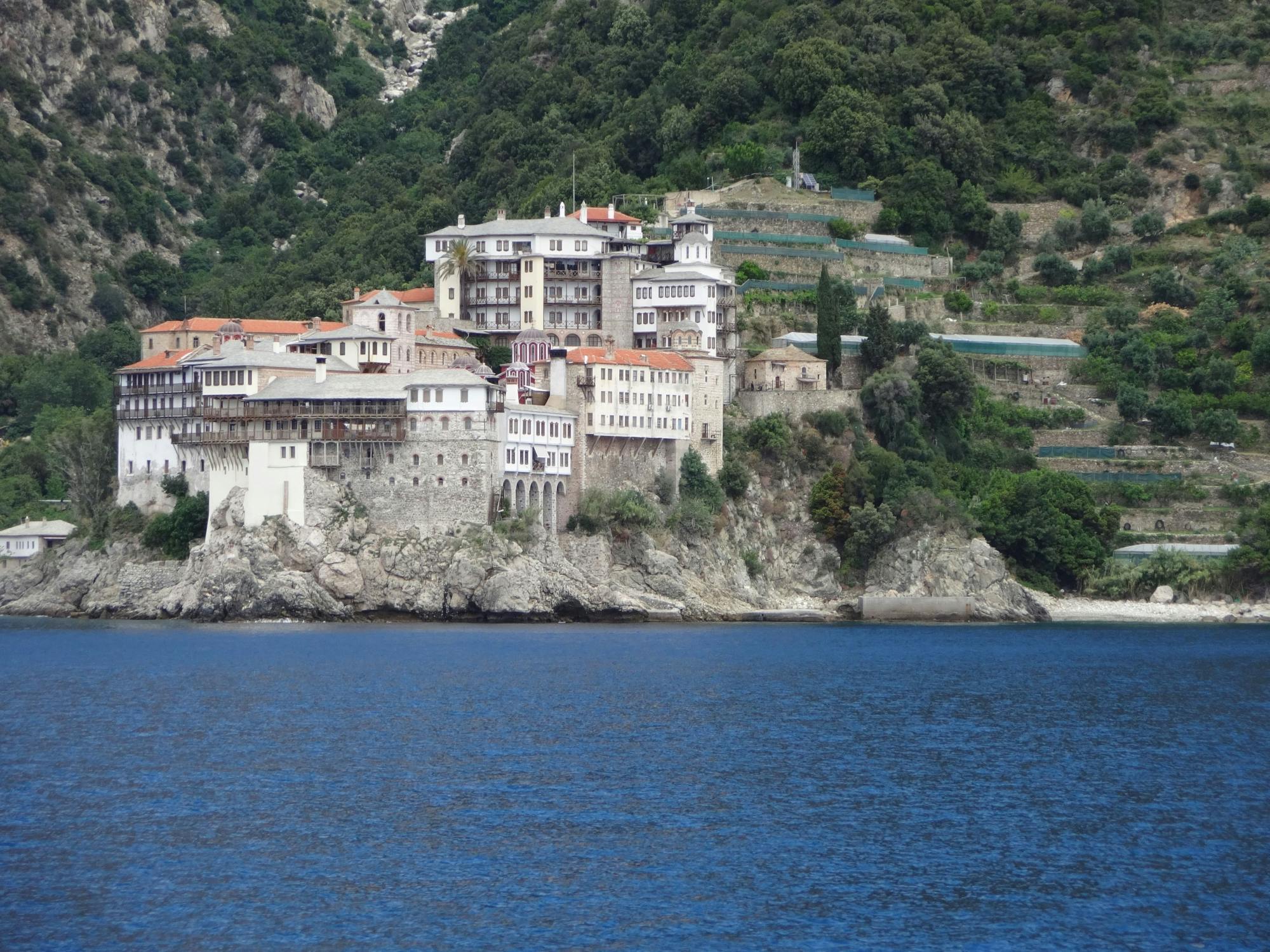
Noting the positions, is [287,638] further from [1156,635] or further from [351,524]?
[1156,635]

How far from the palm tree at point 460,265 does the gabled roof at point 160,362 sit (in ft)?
35.7

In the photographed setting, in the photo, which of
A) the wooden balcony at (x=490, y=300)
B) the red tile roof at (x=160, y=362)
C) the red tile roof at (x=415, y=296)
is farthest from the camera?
the red tile roof at (x=415, y=296)

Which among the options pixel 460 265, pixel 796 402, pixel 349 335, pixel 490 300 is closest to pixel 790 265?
pixel 796 402

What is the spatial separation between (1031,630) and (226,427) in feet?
99.1

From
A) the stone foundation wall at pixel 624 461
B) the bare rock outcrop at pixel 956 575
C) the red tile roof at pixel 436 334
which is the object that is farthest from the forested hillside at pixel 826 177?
the red tile roof at pixel 436 334

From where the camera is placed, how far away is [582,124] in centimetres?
11325

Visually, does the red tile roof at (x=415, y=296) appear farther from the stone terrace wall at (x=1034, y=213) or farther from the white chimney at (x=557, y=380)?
the stone terrace wall at (x=1034, y=213)

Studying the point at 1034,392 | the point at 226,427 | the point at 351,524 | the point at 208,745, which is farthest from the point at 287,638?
the point at 1034,392

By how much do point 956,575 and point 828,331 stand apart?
12054 mm

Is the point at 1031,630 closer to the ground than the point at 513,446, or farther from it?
closer to the ground

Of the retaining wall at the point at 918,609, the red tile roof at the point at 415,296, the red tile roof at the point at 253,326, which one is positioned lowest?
the retaining wall at the point at 918,609

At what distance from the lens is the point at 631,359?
81125 millimetres

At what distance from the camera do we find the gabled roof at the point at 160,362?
3292 inches

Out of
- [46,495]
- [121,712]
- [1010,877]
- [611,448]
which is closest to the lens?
[1010,877]
